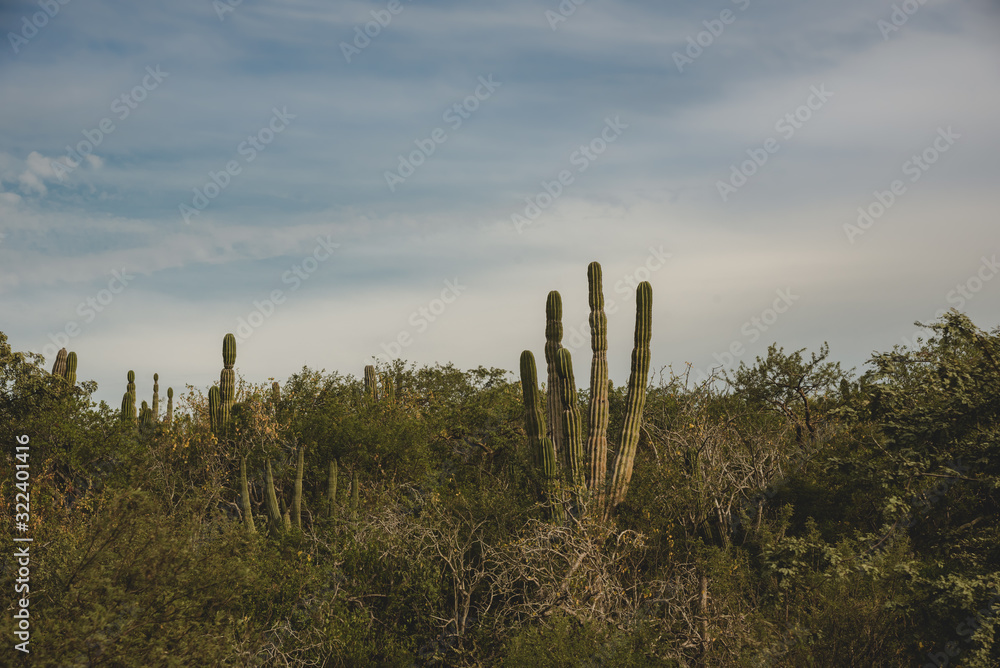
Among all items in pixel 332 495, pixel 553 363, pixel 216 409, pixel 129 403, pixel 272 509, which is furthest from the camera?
pixel 129 403

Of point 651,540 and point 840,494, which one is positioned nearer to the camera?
point 651,540

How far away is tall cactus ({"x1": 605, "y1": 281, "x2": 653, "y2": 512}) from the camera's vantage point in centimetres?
1962

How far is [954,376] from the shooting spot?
38.5 feet

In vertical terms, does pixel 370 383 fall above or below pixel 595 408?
above

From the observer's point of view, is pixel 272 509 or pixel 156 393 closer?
pixel 272 509

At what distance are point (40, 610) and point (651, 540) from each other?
1089 centimetres

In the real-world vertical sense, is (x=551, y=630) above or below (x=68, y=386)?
below

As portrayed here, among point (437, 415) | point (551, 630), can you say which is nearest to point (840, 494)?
point (551, 630)

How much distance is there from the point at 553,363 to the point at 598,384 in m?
1.22

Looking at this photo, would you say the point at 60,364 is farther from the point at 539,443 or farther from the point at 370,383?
the point at 539,443

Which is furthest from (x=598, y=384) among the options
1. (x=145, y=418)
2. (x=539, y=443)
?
(x=145, y=418)

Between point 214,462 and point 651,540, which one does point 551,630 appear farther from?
point 214,462

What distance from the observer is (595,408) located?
19734 mm

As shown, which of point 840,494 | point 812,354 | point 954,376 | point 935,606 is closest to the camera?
point 935,606
